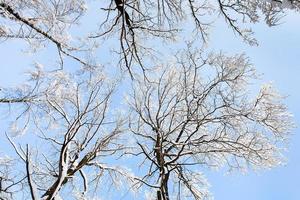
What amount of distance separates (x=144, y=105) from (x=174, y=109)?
102 centimetres

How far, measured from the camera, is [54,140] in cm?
1086

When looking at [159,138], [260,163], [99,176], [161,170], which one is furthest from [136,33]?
[260,163]

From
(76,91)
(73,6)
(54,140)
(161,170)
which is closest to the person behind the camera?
(73,6)

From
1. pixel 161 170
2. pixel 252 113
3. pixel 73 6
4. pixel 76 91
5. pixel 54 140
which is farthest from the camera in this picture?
pixel 252 113

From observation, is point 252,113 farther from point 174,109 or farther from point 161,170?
point 161,170

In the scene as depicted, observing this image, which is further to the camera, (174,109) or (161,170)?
(174,109)

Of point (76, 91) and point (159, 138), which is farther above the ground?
point (76, 91)

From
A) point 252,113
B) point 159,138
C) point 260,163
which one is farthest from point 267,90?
point 159,138

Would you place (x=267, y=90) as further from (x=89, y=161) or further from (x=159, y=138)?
(x=89, y=161)

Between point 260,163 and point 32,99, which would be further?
point 260,163

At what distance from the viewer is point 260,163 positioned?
1235 cm

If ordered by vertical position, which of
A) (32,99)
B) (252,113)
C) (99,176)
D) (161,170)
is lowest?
(161,170)

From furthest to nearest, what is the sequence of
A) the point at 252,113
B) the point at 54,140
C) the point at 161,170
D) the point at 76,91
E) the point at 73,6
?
1. the point at 252,113
2. the point at 76,91
3. the point at 54,140
4. the point at 161,170
5. the point at 73,6

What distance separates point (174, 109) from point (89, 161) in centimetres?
393
